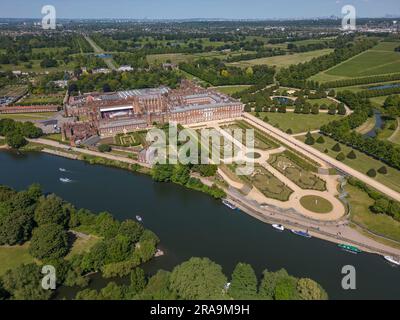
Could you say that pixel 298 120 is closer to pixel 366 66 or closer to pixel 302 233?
pixel 302 233

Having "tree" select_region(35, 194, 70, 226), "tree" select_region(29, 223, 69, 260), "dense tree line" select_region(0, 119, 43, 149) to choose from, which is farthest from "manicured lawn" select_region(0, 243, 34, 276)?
"dense tree line" select_region(0, 119, 43, 149)

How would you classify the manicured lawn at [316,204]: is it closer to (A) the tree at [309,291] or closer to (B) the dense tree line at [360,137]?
(A) the tree at [309,291]

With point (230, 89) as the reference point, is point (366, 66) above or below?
above

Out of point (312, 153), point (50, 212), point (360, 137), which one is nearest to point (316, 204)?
point (312, 153)

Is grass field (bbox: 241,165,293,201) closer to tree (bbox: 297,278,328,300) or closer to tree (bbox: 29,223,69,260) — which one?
tree (bbox: 297,278,328,300)

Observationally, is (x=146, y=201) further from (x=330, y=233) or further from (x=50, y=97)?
(x=50, y=97)

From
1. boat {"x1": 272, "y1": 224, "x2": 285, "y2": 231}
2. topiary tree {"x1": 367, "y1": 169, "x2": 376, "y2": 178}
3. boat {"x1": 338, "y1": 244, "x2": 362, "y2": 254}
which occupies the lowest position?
boat {"x1": 338, "y1": 244, "x2": 362, "y2": 254}
